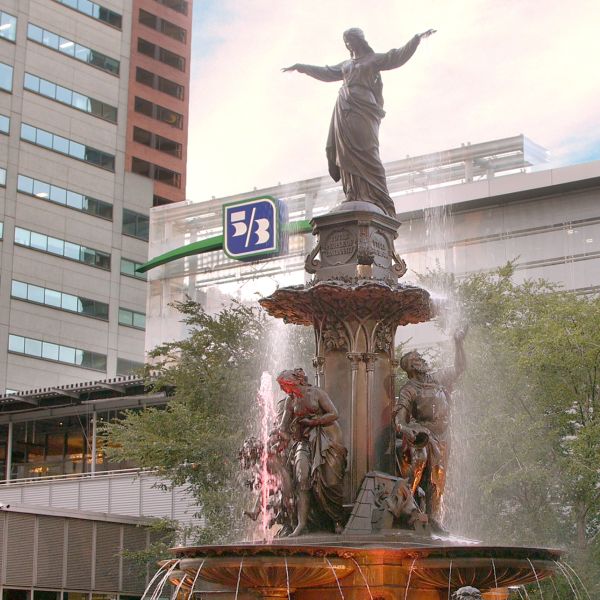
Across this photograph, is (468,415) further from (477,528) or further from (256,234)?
(256,234)

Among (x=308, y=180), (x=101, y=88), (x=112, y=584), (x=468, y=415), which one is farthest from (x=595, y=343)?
(x=101, y=88)

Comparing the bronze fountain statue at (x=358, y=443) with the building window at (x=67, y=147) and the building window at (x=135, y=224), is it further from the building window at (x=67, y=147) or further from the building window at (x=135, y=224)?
the building window at (x=135, y=224)

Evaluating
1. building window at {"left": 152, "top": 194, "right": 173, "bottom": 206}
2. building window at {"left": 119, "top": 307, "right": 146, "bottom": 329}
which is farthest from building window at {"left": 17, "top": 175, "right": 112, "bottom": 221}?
building window at {"left": 119, "top": 307, "right": 146, "bottom": 329}

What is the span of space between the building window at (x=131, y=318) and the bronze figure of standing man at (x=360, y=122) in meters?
68.5

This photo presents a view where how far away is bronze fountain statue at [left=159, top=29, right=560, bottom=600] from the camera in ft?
50.9

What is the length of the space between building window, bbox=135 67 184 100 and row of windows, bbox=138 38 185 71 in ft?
4.73

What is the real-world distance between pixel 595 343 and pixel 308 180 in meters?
32.4

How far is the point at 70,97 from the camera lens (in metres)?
85.8

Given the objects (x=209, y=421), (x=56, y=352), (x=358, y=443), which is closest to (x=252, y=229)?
(x=56, y=352)

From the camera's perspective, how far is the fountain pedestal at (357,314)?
17984 millimetres

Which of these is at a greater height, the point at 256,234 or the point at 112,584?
the point at 256,234

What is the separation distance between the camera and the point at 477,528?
102 ft

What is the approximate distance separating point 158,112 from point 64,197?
1240 cm

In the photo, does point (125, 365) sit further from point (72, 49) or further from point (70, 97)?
point (72, 49)
